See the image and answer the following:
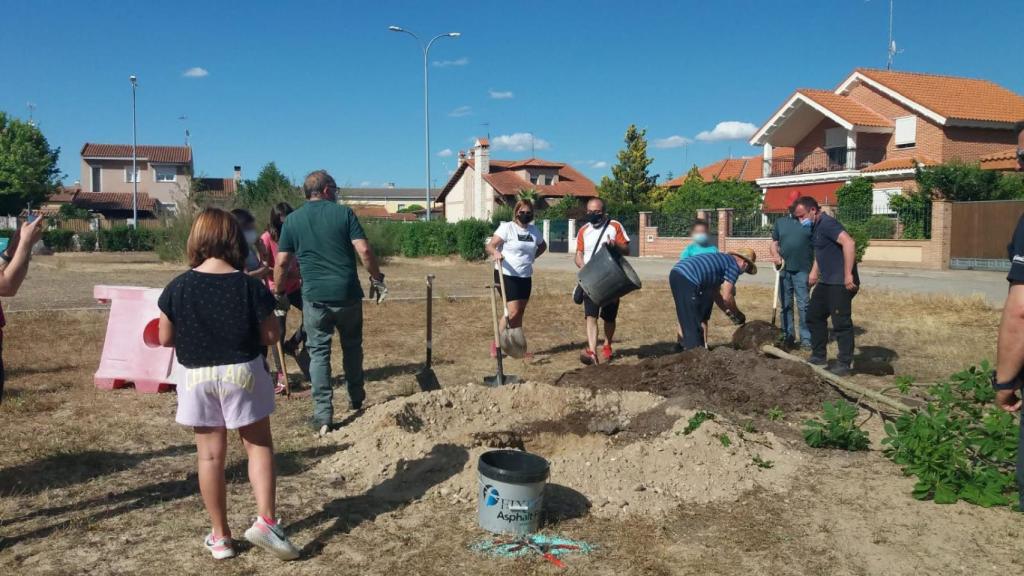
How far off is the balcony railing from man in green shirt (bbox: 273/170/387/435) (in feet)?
121

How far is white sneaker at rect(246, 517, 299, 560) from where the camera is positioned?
342 centimetres

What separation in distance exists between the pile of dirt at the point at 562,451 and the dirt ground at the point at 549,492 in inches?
0.5

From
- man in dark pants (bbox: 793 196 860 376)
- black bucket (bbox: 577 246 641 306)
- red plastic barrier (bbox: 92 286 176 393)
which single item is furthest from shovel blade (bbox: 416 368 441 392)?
man in dark pants (bbox: 793 196 860 376)

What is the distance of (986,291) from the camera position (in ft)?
57.3

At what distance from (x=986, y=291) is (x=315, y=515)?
17.8 m

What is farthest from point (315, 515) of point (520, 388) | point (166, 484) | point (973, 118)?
point (973, 118)

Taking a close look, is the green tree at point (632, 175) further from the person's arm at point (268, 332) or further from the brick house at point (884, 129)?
the person's arm at point (268, 332)

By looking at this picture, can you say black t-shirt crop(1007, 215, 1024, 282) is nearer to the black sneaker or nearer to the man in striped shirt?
the man in striped shirt

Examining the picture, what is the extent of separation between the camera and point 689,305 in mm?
7520

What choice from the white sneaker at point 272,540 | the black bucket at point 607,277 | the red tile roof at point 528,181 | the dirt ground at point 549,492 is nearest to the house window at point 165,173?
the red tile roof at point 528,181

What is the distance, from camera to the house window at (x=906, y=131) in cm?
3644

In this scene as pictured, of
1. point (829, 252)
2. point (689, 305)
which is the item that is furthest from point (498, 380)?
point (829, 252)

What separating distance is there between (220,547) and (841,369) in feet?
19.9

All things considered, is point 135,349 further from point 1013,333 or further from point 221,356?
point 1013,333
